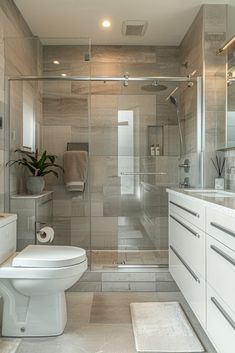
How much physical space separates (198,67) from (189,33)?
0.55 m

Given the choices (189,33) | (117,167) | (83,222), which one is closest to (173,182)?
(117,167)

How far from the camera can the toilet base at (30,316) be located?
1971mm

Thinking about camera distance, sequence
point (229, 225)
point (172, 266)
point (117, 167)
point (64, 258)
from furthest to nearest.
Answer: point (117, 167) < point (172, 266) < point (64, 258) < point (229, 225)

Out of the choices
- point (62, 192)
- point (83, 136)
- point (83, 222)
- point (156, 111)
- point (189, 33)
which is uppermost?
point (189, 33)

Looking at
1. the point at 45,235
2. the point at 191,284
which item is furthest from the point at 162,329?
the point at 45,235

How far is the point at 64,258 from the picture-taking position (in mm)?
1905

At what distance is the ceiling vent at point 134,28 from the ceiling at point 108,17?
0.05m

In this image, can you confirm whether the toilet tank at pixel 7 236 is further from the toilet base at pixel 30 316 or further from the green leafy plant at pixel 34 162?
the green leafy plant at pixel 34 162

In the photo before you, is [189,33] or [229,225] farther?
[189,33]

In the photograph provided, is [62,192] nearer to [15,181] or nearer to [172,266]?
[15,181]

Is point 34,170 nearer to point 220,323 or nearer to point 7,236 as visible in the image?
point 7,236

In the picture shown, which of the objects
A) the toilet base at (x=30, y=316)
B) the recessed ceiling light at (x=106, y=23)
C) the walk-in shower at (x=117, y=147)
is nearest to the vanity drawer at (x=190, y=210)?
the toilet base at (x=30, y=316)

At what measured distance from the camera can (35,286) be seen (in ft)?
6.14

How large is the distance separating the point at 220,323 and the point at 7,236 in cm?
138
